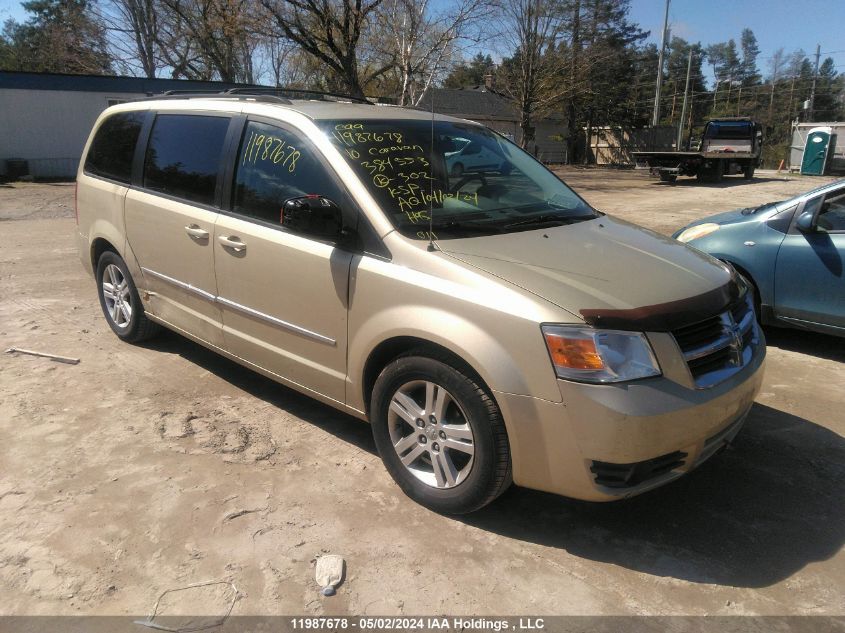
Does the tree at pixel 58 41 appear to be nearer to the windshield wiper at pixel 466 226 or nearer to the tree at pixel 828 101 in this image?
the windshield wiper at pixel 466 226

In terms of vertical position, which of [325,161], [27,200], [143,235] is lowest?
[27,200]

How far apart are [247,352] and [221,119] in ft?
4.80

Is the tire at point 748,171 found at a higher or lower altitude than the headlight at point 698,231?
lower

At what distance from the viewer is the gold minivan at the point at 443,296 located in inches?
101

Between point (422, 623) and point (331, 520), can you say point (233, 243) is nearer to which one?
point (331, 520)

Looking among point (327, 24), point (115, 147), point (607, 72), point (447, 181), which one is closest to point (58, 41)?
point (327, 24)

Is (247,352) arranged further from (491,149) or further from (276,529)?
(491,149)

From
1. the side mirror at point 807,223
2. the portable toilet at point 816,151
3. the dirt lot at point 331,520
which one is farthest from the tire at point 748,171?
the dirt lot at point 331,520

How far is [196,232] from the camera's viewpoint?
4.00 m

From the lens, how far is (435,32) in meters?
24.7

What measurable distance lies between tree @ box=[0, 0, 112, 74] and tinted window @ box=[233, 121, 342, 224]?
39629mm

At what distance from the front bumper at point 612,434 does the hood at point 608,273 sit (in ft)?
0.94

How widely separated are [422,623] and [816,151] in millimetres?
34234

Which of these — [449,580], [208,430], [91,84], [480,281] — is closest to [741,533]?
[449,580]
